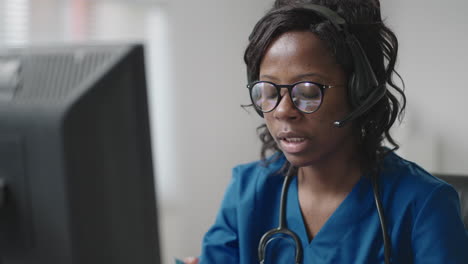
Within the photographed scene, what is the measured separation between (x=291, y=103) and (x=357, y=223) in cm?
29

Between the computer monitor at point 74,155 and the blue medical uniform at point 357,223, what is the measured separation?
1.59 feet

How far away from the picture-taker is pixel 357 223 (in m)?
0.92

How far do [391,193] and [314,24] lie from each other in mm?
363

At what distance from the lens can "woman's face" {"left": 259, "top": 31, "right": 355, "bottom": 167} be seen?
83 cm

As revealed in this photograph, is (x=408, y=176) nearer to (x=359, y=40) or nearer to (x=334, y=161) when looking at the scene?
(x=334, y=161)

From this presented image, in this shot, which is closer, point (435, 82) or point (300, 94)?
point (300, 94)

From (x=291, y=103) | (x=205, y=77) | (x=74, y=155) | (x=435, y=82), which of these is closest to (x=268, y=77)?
(x=291, y=103)

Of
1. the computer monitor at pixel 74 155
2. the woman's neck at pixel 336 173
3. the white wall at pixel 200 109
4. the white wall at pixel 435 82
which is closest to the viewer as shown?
the computer monitor at pixel 74 155

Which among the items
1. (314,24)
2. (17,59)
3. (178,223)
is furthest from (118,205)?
(178,223)

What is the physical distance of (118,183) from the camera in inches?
21.0

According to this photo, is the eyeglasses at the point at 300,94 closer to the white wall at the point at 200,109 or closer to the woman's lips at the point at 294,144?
the woman's lips at the point at 294,144

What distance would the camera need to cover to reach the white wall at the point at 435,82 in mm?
1946

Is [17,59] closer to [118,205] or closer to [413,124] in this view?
[118,205]

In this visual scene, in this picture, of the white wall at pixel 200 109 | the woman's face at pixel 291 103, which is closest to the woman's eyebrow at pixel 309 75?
the woman's face at pixel 291 103
